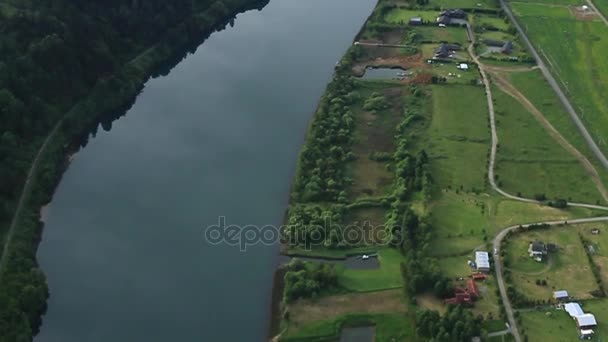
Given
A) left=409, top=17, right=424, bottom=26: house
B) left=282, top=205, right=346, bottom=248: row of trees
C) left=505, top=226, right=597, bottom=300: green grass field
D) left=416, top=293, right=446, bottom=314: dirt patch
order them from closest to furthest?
left=416, top=293, right=446, bottom=314: dirt patch, left=505, top=226, right=597, bottom=300: green grass field, left=282, top=205, right=346, bottom=248: row of trees, left=409, top=17, right=424, bottom=26: house

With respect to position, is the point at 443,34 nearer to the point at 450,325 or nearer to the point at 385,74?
the point at 385,74

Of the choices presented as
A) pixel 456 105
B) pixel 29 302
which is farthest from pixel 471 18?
pixel 29 302

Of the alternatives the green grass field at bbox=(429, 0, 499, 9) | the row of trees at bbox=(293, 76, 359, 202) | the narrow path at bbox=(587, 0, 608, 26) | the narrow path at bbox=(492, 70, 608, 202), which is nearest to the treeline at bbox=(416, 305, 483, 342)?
the row of trees at bbox=(293, 76, 359, 202)

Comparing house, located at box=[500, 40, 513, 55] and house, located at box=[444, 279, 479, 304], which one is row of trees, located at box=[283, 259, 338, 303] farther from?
house, located at box=[500, 40, 513, 55]

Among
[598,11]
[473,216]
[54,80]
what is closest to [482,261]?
[473,216]

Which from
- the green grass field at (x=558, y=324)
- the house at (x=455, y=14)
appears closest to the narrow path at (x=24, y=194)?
the green grass field at (x=558, y=324)

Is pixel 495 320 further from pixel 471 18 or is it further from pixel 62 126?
pixel 471 18
